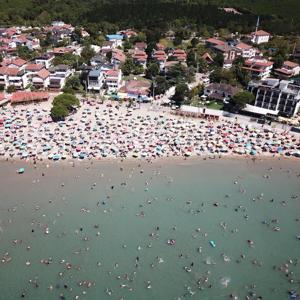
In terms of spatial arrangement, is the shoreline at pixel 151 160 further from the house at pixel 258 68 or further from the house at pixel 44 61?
the house at pixel 44 61

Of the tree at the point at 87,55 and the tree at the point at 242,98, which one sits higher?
the tree at the point at 242,98

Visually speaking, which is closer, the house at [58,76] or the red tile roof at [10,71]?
the red tile roof at [10,71]

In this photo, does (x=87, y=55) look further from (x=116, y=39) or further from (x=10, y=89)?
(x=10, y=89)

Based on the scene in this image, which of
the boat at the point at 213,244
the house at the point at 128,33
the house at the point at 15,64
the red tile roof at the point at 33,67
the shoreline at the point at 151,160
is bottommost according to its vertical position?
the house at the point at 128,33

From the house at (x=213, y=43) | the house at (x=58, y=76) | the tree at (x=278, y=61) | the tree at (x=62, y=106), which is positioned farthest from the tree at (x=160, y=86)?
the house at (x=213, y=43)

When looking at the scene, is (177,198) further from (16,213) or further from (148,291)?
(16,213)

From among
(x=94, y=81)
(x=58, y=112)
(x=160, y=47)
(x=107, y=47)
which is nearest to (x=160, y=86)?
(x=94, y=81)

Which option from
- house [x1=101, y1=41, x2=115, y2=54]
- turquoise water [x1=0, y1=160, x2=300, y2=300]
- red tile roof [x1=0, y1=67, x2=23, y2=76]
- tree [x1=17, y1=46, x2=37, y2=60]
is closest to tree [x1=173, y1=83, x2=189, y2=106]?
turquoise water [x1=0, y1=160, x2=300, y2=300]
